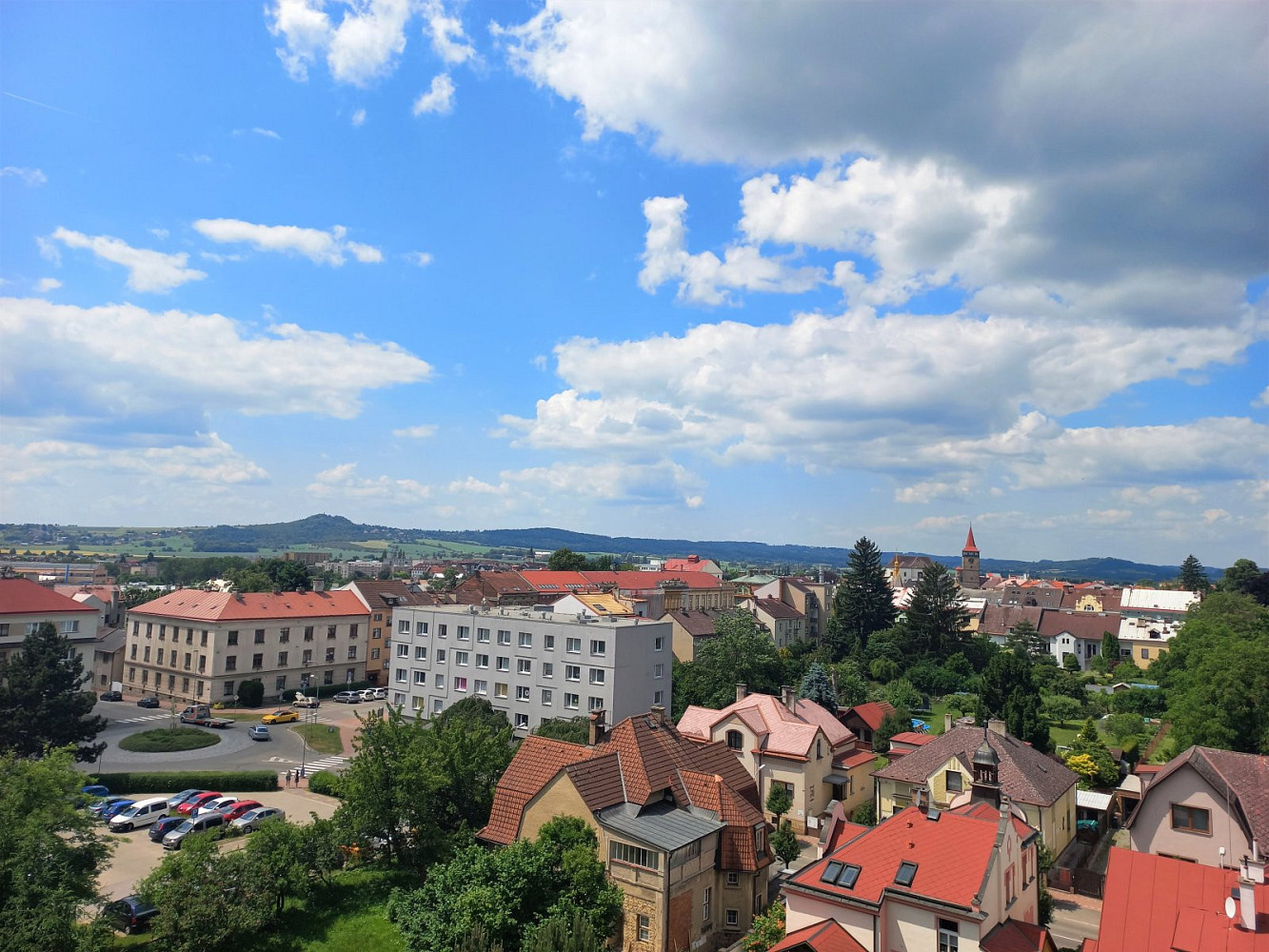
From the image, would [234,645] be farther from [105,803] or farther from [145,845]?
[145,845]

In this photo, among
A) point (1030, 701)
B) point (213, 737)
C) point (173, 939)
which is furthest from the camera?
point (213, 737)

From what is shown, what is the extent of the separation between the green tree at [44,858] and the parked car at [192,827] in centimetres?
1071

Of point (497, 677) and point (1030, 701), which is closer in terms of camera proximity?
point (1030, 701)

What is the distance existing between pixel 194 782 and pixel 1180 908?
171 feet

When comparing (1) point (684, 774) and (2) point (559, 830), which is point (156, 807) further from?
(1) point (684, 774)

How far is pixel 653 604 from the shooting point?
4387 inches

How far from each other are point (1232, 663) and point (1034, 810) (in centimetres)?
1815

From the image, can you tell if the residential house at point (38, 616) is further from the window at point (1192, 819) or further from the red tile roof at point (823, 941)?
the window at point (1192, 819)

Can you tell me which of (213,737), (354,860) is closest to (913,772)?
(354,860)

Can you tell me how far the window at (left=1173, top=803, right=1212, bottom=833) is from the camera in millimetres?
31578

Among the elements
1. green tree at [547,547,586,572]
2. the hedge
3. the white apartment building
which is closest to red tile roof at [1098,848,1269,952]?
the white apartment building

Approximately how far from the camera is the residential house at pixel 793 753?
45.0 metres

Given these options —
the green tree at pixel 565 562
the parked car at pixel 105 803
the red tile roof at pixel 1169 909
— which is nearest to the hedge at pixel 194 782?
the parked car at pixel 105 803

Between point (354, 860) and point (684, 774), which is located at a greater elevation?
point (684, 774)
